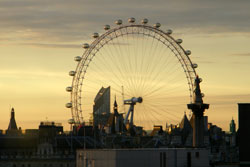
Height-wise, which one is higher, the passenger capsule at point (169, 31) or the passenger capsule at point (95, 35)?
the passenger capsule at point (169, 31)

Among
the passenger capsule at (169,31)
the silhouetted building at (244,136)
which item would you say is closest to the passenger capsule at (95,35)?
the passenger capsule at (169,31)

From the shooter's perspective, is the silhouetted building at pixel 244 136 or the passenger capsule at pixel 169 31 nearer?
the silhouetted building at pixel 244 136

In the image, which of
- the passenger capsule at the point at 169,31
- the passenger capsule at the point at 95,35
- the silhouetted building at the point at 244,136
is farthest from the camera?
the passenger capsule at the point at 169,31

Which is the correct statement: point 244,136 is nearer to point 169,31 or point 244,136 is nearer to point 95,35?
point 169,31

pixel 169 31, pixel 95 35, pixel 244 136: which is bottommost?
pixel 244 136

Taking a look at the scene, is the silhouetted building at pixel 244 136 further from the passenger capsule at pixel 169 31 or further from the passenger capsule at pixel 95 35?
the passenger capsule at pixel 95 35

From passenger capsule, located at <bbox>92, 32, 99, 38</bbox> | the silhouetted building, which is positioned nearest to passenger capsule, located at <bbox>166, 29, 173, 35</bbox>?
passenger capsule, located at <bbox>92, 32, 99, 38</bbox>

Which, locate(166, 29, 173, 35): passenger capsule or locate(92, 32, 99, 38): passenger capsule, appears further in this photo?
locate(166, 29, 173, 35): passenger capsule

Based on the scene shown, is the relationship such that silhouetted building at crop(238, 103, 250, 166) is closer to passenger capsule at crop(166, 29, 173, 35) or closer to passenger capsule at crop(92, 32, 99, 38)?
passenger capsule at crop(166, 29, 173, 35)

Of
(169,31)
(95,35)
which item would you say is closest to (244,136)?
(169,31)

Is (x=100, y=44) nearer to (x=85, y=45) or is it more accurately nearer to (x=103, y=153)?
(x=85, y=45)

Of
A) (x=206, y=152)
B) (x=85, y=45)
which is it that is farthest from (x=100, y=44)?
(x=206, y=152)
